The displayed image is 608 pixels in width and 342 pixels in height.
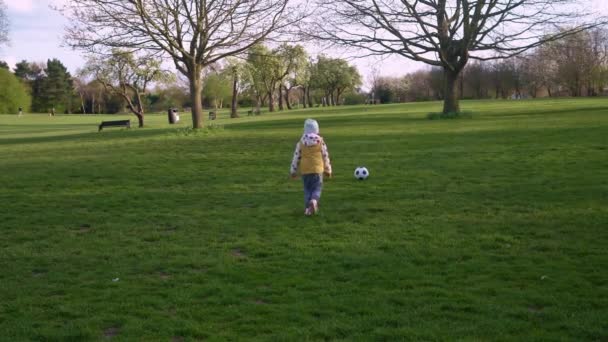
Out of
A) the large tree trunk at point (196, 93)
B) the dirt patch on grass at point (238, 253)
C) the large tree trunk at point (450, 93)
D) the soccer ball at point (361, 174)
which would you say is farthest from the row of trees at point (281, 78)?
the dirt patch on grass at point (238, 253)

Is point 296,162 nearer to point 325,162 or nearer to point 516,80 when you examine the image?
point 325,162

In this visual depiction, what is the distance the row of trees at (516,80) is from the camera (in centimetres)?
6875

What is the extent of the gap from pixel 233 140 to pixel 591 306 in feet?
60.2

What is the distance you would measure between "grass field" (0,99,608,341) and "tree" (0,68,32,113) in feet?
267

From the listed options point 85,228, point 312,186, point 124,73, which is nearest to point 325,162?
point 312,186

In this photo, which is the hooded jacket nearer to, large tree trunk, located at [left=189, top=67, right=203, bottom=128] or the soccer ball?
the soccer ball

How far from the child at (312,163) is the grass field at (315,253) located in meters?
0.37

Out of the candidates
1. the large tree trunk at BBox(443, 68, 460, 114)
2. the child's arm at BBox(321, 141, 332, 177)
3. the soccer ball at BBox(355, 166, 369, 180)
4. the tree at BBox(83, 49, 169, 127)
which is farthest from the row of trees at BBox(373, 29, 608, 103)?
the child's arm at BBox(321, 141, 332, 177)

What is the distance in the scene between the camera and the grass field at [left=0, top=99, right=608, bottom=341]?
464 centimetres

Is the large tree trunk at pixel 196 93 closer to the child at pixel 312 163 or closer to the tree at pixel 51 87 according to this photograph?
the child at pixel 312 163

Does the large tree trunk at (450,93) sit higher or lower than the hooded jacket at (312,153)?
Result: higher

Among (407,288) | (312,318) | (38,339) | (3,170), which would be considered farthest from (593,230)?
(3,170)

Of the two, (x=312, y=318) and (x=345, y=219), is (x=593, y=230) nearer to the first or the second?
(x=345, y=219)

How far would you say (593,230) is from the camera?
7145 millimetres
